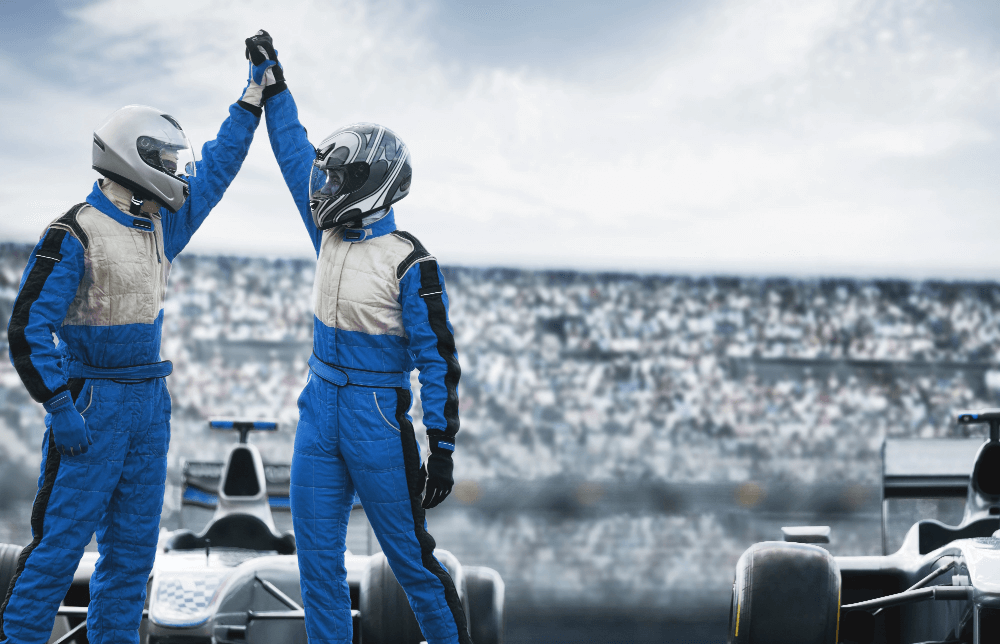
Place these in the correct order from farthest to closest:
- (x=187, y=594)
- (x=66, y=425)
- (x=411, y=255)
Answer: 1. (x=187, y=594)
2. (x=411, y=255)
3. (x=66, y=425)

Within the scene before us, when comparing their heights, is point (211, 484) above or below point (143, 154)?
below

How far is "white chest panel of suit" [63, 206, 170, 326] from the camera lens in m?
1.64

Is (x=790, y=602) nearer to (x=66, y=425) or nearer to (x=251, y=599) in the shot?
(x=251, y=599)

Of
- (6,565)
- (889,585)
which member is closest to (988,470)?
(889,585)

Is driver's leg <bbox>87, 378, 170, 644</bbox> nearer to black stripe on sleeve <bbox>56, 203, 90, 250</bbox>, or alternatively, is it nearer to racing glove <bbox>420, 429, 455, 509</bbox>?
black stripe on sleeve <bbox>56, 203, 90, 250</bbox>

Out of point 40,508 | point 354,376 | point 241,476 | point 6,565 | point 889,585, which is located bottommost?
point 889,585

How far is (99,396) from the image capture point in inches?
63.3

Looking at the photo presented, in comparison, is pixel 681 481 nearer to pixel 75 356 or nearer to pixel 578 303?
pixel 578 303

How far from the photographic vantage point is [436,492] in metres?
1.55

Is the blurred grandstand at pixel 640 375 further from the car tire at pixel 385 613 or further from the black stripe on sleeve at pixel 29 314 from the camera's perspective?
the black stripe on sleeve at pixel 29 314

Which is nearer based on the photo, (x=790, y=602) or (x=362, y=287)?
(x=362, y=287)

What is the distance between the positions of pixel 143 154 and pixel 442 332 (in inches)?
28.2

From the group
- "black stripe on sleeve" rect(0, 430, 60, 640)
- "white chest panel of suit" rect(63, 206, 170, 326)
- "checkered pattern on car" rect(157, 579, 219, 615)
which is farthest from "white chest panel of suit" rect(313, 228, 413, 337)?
"checkered pattern on car" rect(157, 579, 219, 615)

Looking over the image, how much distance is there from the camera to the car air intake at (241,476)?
98.3 inches
